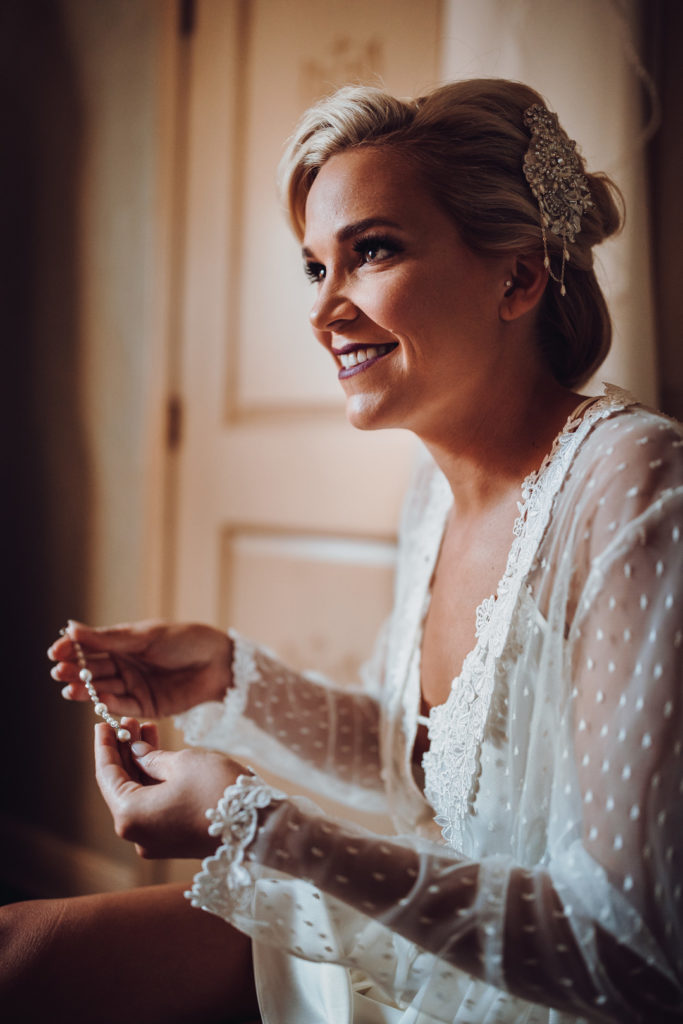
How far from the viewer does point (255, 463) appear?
179 cm

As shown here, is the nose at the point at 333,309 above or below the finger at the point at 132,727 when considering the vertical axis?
above

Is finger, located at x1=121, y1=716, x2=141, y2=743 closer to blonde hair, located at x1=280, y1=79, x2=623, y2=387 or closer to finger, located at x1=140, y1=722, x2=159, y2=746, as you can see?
finger, located at x1=140, y1=722, x2=159, y2=746

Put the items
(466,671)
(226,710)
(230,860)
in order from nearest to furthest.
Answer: (230,860) < (466,671) < (226,710)

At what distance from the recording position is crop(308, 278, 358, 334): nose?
1011 millimetres

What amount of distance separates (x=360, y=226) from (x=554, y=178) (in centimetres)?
23

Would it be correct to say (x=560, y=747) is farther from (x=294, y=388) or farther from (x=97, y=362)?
(x=97, y=362)

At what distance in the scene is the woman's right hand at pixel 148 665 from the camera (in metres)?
1.11

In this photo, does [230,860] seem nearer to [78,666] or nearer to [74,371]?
[78,666]

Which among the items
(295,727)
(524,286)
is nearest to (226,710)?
(295,727)

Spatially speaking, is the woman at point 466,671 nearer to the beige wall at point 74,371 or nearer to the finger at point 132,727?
the finger at point 132,727

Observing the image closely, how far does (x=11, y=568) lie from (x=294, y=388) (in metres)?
1.02

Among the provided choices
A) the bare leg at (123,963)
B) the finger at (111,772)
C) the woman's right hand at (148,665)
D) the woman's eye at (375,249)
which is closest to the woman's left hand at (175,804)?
the finger at (111,772)

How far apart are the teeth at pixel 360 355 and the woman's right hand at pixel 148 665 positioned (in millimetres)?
441

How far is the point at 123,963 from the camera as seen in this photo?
2.98ft
